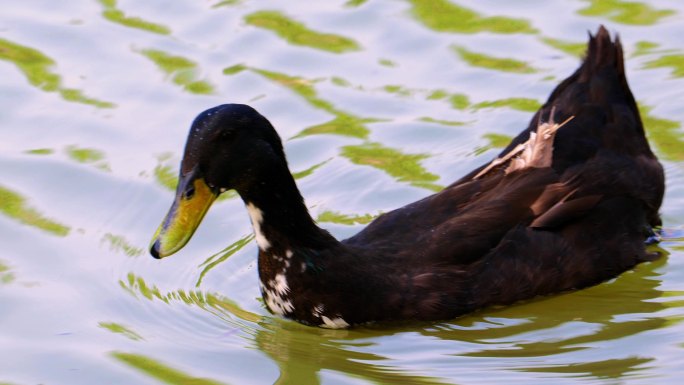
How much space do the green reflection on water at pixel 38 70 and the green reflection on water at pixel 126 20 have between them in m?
0.85

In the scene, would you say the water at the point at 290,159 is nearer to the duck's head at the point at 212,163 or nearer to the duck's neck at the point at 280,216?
the duck's neck at the point at 280,216

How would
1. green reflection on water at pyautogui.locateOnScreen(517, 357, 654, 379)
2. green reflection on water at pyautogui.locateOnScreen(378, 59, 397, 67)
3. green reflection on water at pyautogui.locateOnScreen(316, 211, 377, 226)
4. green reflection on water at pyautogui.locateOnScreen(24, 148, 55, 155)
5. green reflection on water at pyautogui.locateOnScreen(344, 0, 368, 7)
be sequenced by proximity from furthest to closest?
1. green reflection on water at pyautogui.locateOnScreen(344, 0, 368, 7)
2. green reflection on water at pyautogui.locateOnScreen(378, 59, 397, 67)
3. green reflection on water at pyautogui.locateOnScreen(24, 148, 55, 155)
4. green reflection on water at pyautogui.locateOnScreen(316, 211, 377, 226)
5. green reflection on water at pyautogui.locateOnScreen(517, 357, 654, 379)

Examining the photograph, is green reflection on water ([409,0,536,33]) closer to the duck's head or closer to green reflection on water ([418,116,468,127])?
green reflection on water ([418,116,468,127])

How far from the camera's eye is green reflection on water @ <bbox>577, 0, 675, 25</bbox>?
13211 mm

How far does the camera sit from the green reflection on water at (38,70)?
12445 mm

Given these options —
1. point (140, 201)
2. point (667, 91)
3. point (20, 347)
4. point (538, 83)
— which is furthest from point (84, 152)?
point (667, 91)

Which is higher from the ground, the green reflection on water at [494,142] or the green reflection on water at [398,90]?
the green reflection on water at [398,90]

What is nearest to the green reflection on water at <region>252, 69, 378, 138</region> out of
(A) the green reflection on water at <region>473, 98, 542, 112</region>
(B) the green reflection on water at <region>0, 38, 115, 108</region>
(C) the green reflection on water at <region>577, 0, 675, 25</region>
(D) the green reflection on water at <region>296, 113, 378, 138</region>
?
(D) the green reflection on water at <region>296, 113, 378, 138</region>

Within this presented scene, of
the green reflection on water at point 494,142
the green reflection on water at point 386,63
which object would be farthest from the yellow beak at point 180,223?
the green reflection on water at point 386,63

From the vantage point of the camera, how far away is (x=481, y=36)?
43.2 ft

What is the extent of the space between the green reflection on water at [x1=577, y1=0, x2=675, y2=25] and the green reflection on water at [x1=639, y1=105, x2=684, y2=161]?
5.34ft

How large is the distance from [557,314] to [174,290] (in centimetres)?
240

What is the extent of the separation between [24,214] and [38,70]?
2.55 meters

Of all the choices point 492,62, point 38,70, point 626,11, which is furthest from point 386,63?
point 38,70
